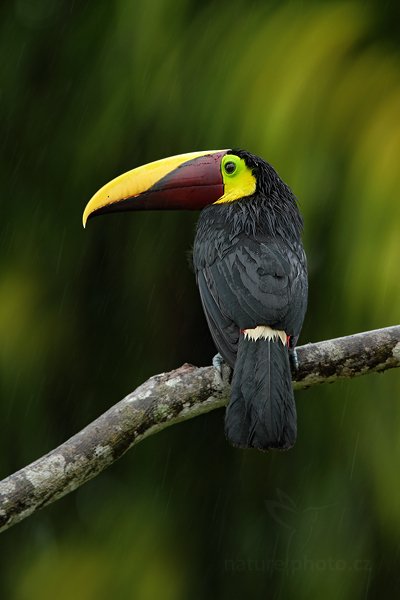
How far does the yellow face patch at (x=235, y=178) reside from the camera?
168 inches

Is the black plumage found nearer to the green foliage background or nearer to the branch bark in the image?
the branch bark

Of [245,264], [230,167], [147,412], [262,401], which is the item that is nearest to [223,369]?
[262,401]

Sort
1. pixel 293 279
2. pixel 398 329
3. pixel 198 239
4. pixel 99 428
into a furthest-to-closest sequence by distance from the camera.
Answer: pixel 198 239
pixel 293 279
pixel 398 329
pixel 99 428

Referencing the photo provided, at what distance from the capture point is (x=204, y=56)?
18.8 feet

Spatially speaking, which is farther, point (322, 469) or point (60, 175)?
point (60, 175)

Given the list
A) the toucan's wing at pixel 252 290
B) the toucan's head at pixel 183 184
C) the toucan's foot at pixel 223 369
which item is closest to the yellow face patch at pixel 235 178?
the toucan's head at pixel 183 184

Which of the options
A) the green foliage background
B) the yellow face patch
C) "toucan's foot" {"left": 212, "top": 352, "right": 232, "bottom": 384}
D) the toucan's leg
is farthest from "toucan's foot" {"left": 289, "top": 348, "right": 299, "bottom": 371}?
the green foliage background

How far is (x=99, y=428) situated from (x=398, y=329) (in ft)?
3.26

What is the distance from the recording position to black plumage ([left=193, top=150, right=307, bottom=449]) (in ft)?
10.7

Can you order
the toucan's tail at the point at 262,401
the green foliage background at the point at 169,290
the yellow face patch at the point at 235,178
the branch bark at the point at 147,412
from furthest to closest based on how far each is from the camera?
the green foliage background at the point at 169,290
the yellow face patch at the point at 235,178
the toucan's tail at the point at 262,401
the branch bark at the point at 147,412

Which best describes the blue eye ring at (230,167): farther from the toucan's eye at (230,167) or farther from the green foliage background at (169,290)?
the green foliage background at (169,290)

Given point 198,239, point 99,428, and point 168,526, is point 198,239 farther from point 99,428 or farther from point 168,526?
point 168,526

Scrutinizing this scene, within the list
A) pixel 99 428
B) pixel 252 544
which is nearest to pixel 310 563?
pixel 252 544

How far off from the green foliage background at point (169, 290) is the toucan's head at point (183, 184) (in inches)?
37.8
